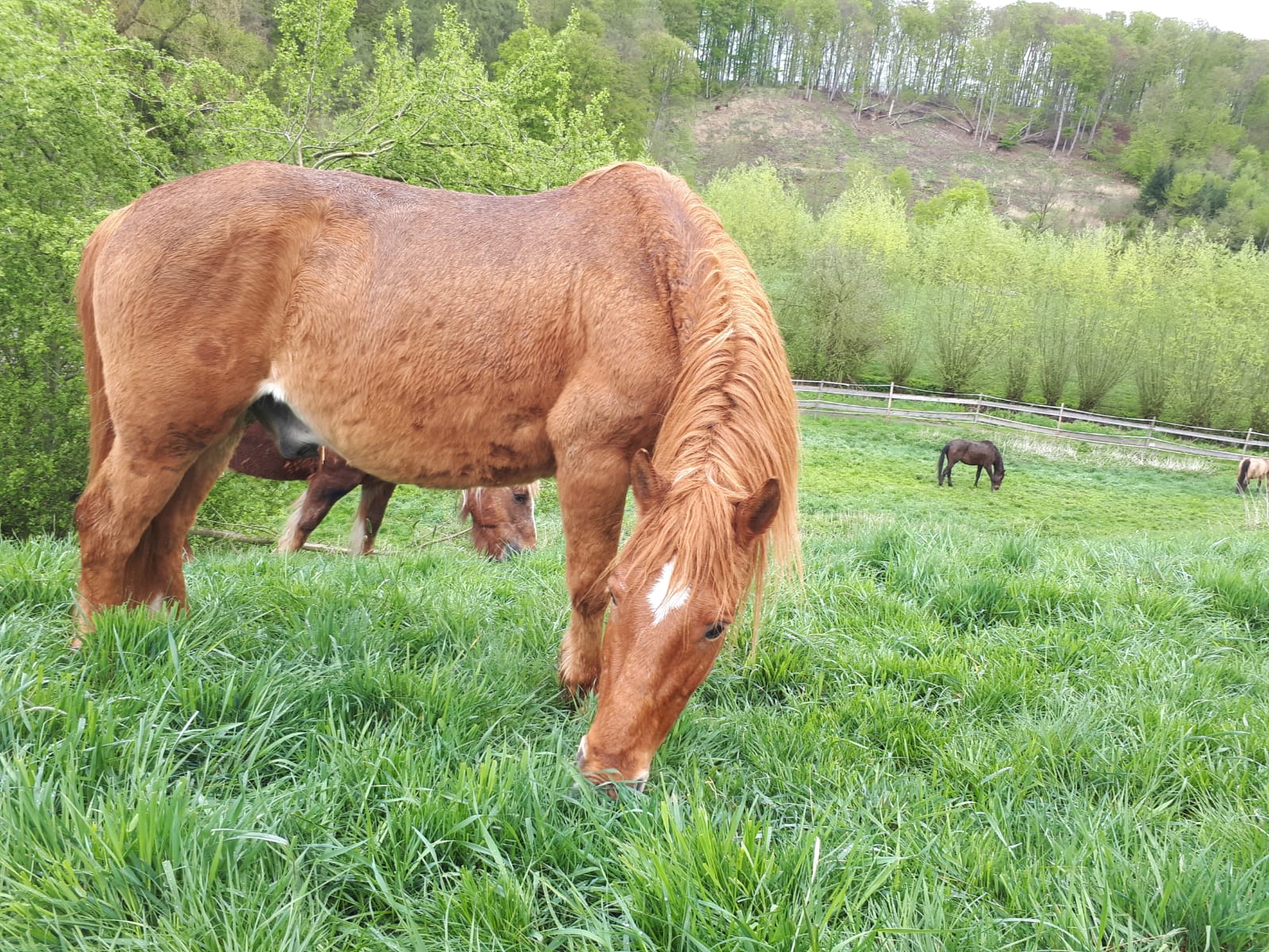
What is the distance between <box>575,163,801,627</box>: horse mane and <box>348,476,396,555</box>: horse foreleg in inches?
185

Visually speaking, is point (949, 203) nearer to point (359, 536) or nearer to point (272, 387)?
point (359, 536)

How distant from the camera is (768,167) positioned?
42.7 meters

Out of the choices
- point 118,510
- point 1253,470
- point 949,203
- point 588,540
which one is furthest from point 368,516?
point 949,203

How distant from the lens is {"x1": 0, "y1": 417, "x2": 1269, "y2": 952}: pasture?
1.52 metres

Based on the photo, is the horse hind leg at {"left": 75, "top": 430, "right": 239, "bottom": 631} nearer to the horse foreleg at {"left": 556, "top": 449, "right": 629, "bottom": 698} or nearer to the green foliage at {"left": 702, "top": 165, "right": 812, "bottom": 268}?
the horse foreleg at {"left": 556, "top": 449, "right": 629, "bottom": 698}

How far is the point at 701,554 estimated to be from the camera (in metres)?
2.15

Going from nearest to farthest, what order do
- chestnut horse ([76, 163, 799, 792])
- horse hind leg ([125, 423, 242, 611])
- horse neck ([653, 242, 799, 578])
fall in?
horse neck ([653, 242, 799, 578]) → chestnut horse ([76, 163, 799, 792]) → horse hind leg ([125, 423, 242, 611])

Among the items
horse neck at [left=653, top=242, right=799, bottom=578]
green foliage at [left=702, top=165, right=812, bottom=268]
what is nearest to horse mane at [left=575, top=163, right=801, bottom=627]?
horse neck at [left=653, top=242, right=799, bottom=578]

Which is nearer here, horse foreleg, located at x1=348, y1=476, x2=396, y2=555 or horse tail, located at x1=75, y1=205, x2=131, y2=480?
horse tail, located at x1=75, y1=205, x2=131, y2=480

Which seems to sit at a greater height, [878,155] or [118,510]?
[878,155]

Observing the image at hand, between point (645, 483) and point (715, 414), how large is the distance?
373 mm

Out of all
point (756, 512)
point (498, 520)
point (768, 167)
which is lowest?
point (498, 520)

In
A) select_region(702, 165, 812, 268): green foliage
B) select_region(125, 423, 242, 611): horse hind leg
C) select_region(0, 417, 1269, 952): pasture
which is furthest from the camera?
select_region(702, 165, 812, 268): green foliage

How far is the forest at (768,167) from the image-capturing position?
7.85 m
